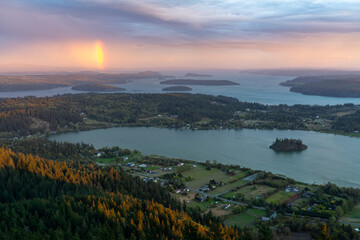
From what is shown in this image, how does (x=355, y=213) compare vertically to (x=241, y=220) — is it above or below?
above

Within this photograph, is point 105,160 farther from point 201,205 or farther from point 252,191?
point 252,191

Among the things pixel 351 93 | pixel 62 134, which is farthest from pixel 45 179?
pixel 351 93

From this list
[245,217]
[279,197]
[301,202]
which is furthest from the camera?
[279,197]

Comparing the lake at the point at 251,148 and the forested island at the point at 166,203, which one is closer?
the forested island at the point at 166,203

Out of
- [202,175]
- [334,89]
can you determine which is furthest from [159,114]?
[334,89]

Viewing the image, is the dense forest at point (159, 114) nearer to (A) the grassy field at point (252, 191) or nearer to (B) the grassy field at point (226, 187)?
(B) the grassy field at point (226, 187)

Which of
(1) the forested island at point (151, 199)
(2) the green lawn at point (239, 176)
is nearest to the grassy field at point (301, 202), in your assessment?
(1) the forested island at point (151, 199)

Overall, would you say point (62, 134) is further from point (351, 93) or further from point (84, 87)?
point (351, 93)
